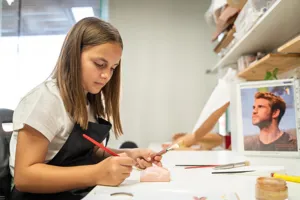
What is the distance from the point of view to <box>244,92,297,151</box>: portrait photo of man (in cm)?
83

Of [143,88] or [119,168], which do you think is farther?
[143,88]

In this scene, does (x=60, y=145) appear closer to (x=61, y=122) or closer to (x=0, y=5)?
(x=61, y=122)

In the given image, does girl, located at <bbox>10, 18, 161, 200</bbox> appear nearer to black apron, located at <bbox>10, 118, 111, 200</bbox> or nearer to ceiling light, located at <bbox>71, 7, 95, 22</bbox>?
black apron, located at <bbox>10, 118, 111, 200</bbox>

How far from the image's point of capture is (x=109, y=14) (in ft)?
7.46

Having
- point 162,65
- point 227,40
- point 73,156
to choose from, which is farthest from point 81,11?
point 73,156

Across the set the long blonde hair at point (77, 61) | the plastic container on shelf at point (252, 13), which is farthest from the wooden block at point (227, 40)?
the long blonde hair at point (77, 61)

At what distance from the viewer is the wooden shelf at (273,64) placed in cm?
104

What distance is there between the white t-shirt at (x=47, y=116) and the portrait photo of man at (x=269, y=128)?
660 millimetres

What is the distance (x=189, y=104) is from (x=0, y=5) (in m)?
1.62

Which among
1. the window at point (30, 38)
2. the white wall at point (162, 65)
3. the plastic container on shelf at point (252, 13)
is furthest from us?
the white wall at point (162, 65)

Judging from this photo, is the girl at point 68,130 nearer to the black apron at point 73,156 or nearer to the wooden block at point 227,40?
the black apron at point 73,156

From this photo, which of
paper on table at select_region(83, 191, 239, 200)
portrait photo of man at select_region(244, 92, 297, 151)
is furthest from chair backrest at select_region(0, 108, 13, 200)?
portrait photo of man at select_region(244, 92, 297, 151)

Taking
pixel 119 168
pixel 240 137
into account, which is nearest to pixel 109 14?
pixel 240 137

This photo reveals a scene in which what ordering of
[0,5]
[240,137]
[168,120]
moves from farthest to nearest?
1. [168,120]
2. [0,5]
3. [240,137]
